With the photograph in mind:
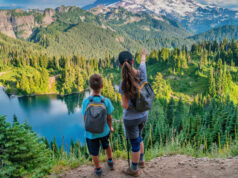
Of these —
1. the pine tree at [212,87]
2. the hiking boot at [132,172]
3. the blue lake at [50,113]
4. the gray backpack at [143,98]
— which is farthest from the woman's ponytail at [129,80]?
the pine tree at [212,87]

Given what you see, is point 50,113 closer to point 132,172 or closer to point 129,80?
point 132,172

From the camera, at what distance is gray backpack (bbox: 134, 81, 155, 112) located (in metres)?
4.24

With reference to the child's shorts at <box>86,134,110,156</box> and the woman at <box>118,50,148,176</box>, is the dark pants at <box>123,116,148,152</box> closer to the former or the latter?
the woman at <box>118,50,148,176</box>

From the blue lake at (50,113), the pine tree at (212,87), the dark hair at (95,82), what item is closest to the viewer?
the dark hair at (95,82)

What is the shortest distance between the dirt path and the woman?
0.50 m

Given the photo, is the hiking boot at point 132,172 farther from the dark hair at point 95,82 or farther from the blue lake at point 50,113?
the blue lake at point 50,113

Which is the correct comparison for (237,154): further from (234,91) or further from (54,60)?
(54,60)

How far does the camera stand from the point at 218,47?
301 ft

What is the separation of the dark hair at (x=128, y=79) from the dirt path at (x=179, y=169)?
83.7 inches

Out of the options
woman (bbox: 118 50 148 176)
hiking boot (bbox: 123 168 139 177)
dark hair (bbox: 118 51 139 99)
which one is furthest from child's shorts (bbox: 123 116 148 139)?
hiking boot (bbox: 123 168 139 177)

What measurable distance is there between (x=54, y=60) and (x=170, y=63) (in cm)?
6534

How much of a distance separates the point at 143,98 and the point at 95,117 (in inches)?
47.6

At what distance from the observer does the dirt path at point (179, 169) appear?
4344 mm

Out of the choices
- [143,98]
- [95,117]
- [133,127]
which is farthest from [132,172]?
[143,98]
